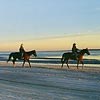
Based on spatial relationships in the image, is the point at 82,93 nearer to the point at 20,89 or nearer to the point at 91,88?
the point at 91,88

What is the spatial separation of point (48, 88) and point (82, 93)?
2.13 metres

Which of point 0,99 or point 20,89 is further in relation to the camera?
point 20,89

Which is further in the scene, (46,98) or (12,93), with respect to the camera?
(12,93)

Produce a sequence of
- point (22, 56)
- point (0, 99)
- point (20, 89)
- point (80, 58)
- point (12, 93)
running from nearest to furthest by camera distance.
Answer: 1. point (0, 99)
2. point (12, 93)
3. point (20, 89)
4. point (80, 58)
5. point (22, 56)

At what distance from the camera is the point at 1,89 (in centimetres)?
1582

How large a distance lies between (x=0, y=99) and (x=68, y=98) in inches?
93.0

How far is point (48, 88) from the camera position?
16.3 metres

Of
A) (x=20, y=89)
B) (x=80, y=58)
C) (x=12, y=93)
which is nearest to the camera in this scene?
(x=12, y=93)

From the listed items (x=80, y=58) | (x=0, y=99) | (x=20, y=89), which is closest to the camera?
(x=0, y=99)

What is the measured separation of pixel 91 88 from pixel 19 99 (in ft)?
13.9

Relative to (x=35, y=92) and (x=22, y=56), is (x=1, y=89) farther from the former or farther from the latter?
(x=22, y=56)

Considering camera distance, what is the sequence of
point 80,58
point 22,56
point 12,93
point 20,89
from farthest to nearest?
point 22,56 < point 80,58 < point 20,89 < point 12,93

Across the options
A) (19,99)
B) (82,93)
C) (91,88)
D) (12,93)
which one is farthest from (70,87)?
(19,99)

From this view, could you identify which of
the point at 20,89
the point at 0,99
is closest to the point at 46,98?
the point at 0,99
